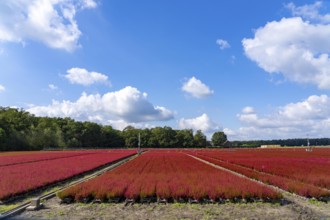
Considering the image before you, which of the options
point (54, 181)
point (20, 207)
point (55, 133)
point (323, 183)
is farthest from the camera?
point (55, 133)

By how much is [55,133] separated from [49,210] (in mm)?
116066

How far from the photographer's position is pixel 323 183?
20.1 m

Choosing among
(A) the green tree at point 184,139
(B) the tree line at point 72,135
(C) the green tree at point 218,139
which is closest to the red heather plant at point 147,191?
(B) the tree line at point 72,135

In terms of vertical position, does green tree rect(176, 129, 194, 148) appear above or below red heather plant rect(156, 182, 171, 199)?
above

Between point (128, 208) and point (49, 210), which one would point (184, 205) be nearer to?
point (128, 208)

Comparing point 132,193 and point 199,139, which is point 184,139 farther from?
point 132,193

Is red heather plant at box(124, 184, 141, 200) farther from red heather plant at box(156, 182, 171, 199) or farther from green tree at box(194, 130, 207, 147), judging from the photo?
green tree at box(194, 130, 207, 147)

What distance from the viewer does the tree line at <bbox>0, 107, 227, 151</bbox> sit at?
359 feet

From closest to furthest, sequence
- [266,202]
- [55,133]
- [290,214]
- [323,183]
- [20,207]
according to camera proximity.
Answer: [290,214], [20,207], [266,202], [323,183], [55,133]

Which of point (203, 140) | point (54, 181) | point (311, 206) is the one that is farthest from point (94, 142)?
point (311, 206)

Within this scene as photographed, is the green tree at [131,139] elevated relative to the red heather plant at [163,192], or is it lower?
elevated

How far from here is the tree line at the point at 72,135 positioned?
109m

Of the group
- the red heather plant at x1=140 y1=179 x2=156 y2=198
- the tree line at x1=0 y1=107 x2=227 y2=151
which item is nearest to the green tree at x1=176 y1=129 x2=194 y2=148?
the tree line at x1=0 y1=107 x2=227 y2=151

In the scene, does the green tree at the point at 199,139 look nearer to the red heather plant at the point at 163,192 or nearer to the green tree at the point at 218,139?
the green tree at the point at 218,139
